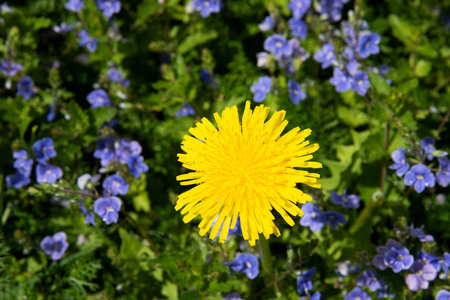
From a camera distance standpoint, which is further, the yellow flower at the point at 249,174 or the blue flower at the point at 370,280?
the blue flower at the point at 370,280

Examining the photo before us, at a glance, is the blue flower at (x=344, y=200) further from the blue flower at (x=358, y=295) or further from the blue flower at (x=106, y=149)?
the blue flower at (x=106, y=149)

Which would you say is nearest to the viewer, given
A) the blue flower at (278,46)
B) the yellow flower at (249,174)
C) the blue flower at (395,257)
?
the yellow flower at (249,174)

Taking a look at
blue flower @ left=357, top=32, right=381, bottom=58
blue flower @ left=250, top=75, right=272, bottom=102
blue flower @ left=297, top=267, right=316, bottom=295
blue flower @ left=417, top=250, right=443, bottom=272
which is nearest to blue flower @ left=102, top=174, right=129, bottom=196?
blue flower @ left=250, top=75, right=272, bottom=102

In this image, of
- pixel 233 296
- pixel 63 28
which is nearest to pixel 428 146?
pixel 233 296

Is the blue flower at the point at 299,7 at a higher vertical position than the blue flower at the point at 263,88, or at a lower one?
higher

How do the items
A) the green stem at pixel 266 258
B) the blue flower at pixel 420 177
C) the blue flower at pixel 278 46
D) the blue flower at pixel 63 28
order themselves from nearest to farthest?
the green stem at pixel 266 258 < the blue flower at pixel 420 177 < the blue flower at pixel 278 46 < the blue flower at pixel 63 28

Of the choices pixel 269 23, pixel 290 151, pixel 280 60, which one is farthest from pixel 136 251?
pixel 269 23

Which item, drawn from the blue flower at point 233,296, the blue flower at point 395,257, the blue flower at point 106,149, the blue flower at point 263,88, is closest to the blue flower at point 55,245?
the blue flower at point 106,149
